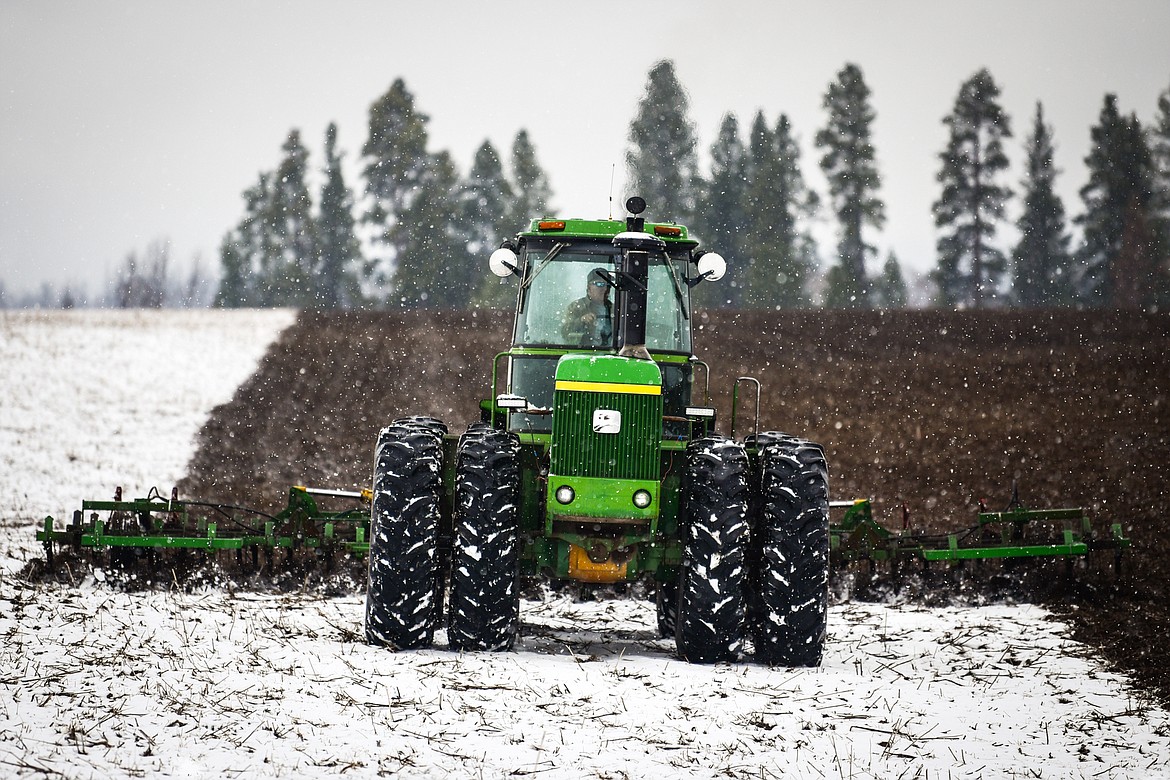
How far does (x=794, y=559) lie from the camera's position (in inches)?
331

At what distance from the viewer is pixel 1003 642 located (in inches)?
396

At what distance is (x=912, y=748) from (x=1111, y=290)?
155ft

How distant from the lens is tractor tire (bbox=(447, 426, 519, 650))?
819 centimetres

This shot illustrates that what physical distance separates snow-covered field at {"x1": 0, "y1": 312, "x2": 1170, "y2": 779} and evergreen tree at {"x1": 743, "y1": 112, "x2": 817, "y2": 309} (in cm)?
3795

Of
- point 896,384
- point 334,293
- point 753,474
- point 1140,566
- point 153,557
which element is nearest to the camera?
point 753,474

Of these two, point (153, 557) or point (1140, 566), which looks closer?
point (153, 557)

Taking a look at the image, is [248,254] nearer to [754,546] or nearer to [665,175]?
[665,175]

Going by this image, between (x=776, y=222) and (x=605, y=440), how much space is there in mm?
43030

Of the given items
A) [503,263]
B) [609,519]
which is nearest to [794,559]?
[609,519]

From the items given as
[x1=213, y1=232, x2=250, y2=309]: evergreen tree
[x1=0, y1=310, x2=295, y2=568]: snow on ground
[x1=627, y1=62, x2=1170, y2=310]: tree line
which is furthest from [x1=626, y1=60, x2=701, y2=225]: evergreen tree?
[x1=213, y1=232, x2=250, y2=309]: evergreen tree

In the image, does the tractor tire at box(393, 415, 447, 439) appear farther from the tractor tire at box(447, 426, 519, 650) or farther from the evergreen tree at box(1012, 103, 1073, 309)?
the evergreen tree at box(1012, 103, 1073, 309)

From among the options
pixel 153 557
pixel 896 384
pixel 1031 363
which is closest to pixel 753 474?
pixel 153 557

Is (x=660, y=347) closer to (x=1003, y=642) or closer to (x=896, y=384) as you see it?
(x=1003, y=642)

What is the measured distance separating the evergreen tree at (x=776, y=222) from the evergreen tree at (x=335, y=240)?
1893 cm
